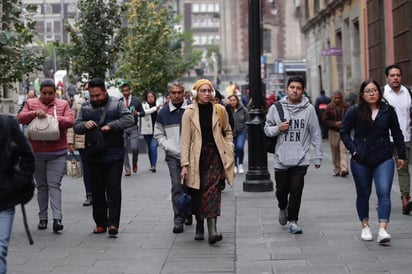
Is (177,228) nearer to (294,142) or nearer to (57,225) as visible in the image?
(57,225)

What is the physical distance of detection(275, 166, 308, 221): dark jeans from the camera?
9250 millimetres

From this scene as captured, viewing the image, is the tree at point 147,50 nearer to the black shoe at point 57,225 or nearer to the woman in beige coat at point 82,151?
the woman in beige coat at point 82,151

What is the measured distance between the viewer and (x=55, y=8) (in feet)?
411

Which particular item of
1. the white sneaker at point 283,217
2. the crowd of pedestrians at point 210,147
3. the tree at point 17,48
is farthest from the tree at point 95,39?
the white sneaker at point 283,217

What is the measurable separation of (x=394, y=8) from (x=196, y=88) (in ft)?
39.7

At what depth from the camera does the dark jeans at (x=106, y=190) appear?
9.26 meters

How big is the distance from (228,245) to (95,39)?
11479 millimetres

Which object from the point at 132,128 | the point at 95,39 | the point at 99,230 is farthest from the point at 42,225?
the point at 95,39

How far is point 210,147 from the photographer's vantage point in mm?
8781

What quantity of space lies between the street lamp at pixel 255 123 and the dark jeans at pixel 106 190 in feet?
14.2

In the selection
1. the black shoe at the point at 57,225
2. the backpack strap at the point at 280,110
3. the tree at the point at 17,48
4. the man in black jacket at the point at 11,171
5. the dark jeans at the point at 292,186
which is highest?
the tree at the point at 17,48

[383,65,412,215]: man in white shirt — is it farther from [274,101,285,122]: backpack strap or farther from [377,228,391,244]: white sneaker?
[377,228,391,244]: white sneaker

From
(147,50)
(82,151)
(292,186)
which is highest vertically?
(147,50)

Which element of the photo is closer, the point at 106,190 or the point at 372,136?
the point at 372,136
